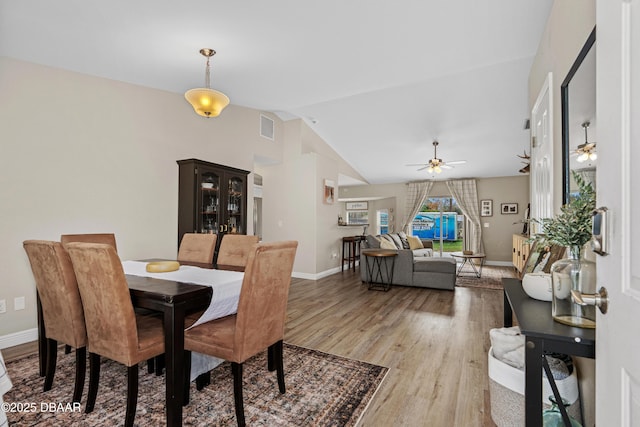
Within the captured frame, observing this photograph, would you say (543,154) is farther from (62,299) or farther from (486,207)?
(486,207)

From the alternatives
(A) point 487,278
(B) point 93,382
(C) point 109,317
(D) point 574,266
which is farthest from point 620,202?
(A) point 487,278

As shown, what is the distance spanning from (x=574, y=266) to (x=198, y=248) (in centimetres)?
292

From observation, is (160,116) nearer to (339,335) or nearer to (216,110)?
(216,110)

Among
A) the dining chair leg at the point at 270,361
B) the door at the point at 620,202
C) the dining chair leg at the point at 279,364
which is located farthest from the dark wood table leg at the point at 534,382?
the dining chair leg at the point at 270,361

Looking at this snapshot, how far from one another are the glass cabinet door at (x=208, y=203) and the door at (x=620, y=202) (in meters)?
3.97

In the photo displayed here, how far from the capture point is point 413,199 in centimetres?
905

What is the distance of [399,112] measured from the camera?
5215 mm

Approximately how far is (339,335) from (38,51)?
3811 millimetres

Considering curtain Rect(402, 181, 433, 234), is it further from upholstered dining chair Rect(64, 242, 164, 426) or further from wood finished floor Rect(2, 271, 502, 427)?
upholstered dining chair Rect(64, 242, 164, 426)

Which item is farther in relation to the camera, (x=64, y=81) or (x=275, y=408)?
(x=64, y=81)

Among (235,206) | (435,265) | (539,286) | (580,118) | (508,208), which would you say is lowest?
(435,265)

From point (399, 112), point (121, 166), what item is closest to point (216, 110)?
point (121, 166)

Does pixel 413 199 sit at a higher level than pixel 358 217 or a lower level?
higher

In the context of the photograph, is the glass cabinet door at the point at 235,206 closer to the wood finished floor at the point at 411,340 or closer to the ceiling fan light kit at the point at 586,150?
the wood finished floor at the point at 411,340
